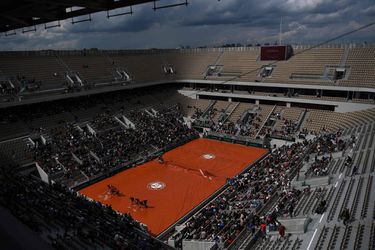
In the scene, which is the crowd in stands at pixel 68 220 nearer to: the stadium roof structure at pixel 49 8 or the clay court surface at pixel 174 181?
the clay court surface at pixel 174 181

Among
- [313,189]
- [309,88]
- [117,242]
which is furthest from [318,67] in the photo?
[117,242]

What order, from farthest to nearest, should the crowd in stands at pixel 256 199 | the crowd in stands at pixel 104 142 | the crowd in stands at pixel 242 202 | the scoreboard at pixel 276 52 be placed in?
the scoreboard at pixel 276 52, the crowd in stands at pixel 104 142, the crowd in stands at pixel 242 202, the crowd in stands at pixel 256 199

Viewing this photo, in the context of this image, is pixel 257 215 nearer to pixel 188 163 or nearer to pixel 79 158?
pixel 188 163

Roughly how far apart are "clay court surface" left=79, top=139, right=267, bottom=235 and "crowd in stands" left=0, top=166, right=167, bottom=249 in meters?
2.50

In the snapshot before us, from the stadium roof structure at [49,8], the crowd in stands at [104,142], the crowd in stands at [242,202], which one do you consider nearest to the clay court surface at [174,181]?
the crowd in stands at [104,142]

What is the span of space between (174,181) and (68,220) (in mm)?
11073

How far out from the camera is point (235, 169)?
27.8m

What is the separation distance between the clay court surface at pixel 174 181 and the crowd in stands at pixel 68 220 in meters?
2.50

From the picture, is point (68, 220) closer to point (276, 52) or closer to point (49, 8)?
point (49, 8)

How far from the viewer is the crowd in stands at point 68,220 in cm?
1434

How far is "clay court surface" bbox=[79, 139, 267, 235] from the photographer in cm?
2116

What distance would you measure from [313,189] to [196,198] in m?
8.37

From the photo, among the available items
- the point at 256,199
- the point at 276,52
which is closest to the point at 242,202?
the point at 256,199

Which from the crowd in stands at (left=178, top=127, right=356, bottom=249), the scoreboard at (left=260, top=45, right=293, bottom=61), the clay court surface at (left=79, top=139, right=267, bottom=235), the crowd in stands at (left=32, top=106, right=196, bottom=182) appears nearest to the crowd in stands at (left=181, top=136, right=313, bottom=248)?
the crowd in stands at (left=178, top=127, right=356, bottom=249)
